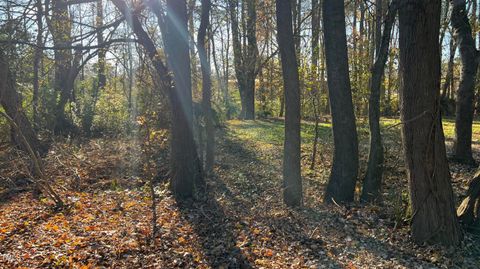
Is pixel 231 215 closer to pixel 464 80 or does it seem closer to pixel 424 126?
pixel 424 126

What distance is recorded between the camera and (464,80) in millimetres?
7461

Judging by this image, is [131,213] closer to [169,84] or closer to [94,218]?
[94,218]

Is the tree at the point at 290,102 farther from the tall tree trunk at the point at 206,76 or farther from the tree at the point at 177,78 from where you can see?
the tall tree trunk at the point at 206,76

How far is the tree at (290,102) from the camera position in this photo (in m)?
5.77

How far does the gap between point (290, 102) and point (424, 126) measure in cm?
225

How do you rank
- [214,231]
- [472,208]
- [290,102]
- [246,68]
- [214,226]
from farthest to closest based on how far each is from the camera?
[246,68] → [290,102] → [214,226] → [214,231] → [472,208]

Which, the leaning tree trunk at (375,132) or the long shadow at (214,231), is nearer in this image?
the long shadow at (214,231)

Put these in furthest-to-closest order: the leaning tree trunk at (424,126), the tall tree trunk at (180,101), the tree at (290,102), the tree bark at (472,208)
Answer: the tall tree trunk at (180,101)
the tree at (290,102)
the tree bark at (472,208)
the leaning tree trunk at (424,126)

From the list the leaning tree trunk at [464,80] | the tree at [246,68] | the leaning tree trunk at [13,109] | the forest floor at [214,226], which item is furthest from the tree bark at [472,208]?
the tree at [246,68]

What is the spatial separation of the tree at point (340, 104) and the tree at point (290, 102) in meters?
0.59

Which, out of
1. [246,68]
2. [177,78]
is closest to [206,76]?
[177,78]

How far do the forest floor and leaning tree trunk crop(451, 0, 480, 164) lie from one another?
45 centimetres

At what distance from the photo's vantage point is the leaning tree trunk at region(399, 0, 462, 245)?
13.2ft

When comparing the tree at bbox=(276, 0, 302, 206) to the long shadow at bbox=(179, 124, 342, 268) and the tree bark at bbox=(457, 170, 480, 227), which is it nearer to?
the long shadow at bbox=(179, 124, 342, 268)
